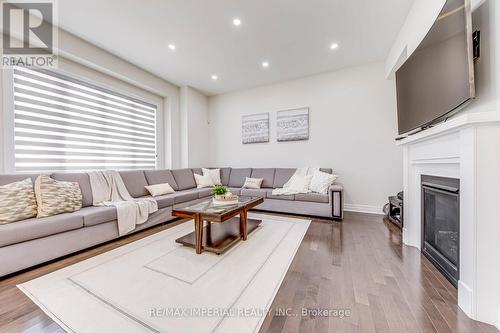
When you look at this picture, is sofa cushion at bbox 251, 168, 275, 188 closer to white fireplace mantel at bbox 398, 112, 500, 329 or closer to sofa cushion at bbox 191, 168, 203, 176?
sofa cushion at bbox 191, 168, 203, 176

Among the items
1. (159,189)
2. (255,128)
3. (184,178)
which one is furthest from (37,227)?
(255,128)

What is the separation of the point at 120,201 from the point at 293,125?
3.53m

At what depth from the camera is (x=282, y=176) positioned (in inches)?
164

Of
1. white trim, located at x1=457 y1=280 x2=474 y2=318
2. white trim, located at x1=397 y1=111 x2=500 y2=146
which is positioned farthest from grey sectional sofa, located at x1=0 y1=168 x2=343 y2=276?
white trim, located at x1=457 y1=280 x2=474 y2=318

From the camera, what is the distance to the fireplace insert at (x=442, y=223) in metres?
1.51

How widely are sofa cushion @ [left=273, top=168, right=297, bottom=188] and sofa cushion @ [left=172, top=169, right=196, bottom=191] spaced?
1858 millimetres

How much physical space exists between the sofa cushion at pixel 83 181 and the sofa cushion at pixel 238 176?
2663 millimetres

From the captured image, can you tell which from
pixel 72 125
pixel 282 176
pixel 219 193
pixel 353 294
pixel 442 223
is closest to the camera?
pixel 353 294

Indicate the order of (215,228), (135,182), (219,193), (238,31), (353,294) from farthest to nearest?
(135,182) → (238,31) → (215,228) → (219,193) → (353,294)

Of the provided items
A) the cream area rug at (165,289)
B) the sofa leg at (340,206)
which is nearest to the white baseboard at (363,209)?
the sofa leg at (340,206)

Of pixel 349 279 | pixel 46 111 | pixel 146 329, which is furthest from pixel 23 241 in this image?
pixel 349 279

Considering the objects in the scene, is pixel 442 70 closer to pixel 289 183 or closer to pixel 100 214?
pixel 289 183

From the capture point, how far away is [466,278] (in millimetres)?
1268

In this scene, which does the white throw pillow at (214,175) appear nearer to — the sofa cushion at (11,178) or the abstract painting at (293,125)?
the abstract painting at (293,125)
